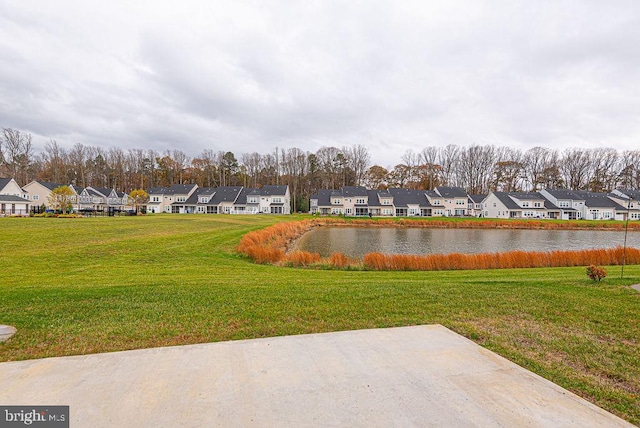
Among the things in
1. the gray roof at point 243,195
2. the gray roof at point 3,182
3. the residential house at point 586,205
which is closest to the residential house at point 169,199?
the gray roof at point 243,195

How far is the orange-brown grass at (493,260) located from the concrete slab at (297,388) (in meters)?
10.3

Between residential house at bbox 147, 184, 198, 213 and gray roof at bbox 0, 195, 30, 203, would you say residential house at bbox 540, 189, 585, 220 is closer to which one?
residential house at bbox 147, 184, 198, 213

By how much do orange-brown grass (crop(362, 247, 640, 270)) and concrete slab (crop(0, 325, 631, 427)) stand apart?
33.8 ft

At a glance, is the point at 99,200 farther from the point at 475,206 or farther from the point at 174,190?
the point at 475,206

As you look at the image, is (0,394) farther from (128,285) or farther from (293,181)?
(293,181)

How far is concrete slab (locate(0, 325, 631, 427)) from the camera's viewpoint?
8.56 ft

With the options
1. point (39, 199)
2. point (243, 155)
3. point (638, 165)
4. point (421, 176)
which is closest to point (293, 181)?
point (243, 155)

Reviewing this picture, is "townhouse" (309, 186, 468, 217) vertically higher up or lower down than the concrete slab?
higher up

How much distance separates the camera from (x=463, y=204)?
66.8 metres

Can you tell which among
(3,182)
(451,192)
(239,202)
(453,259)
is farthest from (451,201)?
(3,182)

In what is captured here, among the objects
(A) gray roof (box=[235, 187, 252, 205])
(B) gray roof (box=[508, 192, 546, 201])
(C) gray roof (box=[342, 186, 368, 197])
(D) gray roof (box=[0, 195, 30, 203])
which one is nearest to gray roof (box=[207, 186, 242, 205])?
(A) gray roof (box=[235, 187, 252, 205])

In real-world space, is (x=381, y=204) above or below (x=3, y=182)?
below

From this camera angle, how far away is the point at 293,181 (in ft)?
253

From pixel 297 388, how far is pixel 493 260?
14583 mm
